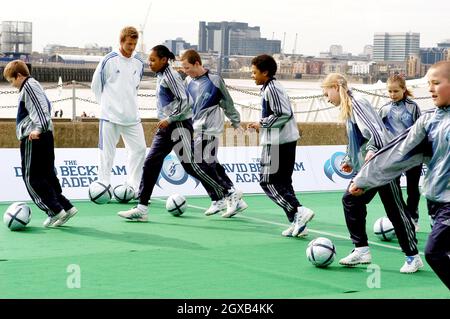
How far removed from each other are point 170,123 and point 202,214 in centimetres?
166

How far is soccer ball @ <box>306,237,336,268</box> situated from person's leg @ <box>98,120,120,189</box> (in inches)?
220

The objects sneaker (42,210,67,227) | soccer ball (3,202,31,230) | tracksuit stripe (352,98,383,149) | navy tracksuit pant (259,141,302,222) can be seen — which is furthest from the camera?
sneaker (42,210,67,227)

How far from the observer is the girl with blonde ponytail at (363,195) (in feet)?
31.2

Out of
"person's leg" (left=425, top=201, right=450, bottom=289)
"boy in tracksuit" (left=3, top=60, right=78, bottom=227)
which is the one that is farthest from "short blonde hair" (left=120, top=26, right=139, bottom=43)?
"person's leg" (left=425, top=201, right=450, bottom=289)

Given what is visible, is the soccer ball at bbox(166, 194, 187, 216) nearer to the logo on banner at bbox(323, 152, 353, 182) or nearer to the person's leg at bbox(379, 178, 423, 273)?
the logo on banner at bbox(323, 152, 353, 182)

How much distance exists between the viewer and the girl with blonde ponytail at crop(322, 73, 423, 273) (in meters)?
9.52

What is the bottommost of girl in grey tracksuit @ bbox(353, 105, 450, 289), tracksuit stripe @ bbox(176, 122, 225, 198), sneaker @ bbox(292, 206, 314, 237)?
sneaker @ bbox(292, 206, 314, 237)

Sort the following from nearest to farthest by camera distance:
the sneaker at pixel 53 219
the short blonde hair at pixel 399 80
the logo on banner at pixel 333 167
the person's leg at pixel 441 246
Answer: the person's leg at pixel 441 246 → the sneaker at pixel 53 219 → the short blonde hair at pixel 399 80 → the logo on banner at pixel 333 167

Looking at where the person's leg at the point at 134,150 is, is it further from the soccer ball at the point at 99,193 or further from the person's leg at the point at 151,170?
the person's leg at the point at 151,170

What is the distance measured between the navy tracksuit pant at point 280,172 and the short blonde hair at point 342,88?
169 cm

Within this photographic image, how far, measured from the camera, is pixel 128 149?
48.7 ft

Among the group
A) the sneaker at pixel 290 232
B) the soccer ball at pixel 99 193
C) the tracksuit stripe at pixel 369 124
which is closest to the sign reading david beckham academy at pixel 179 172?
the soccer ball at pixel 99 193

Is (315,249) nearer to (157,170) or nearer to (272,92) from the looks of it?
(272,92)

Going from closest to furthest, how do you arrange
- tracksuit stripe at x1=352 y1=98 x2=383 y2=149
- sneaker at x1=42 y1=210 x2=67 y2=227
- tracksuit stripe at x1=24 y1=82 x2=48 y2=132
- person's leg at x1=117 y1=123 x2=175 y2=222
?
tracksuit stripe at x1=352 y1=98 x2=383 y2=149, tracksuit stripe at x1=24 y1=82 x2=48 y2=132, sneaker at x1=42 y1=210 x2=67 y2=227, person's leg at x1=117 y1=123 x2=175 y2=222
